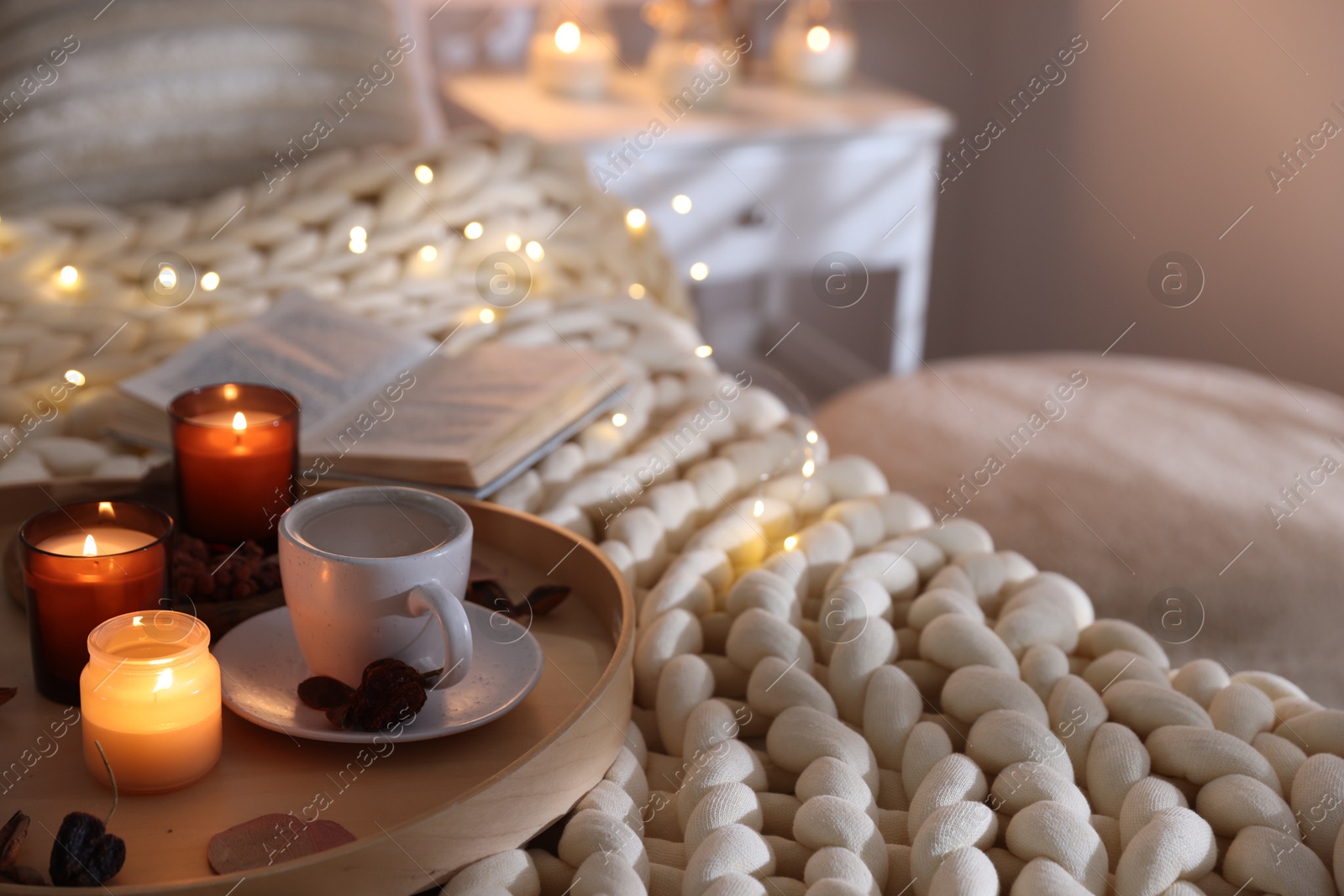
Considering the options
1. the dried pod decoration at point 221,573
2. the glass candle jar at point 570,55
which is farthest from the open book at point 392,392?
the glass candle jar at point 570,55

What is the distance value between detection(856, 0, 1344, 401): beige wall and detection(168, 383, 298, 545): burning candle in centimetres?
149

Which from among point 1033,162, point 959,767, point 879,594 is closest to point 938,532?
point 879,594

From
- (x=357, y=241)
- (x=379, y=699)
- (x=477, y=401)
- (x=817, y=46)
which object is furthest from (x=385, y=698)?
(x=817, y=46)

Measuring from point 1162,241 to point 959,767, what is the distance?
5.17 ft

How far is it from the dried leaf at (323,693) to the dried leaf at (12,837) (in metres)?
0.12

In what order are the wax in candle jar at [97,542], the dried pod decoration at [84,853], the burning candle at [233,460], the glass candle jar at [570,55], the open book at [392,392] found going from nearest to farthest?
the dried pod decoration at [84,853] < the wax in candle jar at [97,542] < the burning candle at [233,460] < the open book at [392,392] < the glass candle jar at [570,55]

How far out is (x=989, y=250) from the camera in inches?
92.0

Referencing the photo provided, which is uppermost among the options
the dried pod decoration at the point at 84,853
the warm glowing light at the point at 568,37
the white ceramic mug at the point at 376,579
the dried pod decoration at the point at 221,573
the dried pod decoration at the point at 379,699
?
the white ceramic mug at the point at 376,579

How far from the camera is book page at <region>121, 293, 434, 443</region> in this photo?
0.90 m

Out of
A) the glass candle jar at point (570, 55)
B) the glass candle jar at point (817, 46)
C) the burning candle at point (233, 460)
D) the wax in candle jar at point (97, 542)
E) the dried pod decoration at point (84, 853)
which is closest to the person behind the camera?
the dried pod decoration at point (84, 853)

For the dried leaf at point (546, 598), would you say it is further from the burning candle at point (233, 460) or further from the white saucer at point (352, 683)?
the burning candle at point (233, 460)

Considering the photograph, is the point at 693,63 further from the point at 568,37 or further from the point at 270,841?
the point at 270,841


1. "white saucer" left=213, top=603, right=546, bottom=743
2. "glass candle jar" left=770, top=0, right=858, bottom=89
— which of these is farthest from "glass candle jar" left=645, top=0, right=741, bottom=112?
"white saucer" left=213, top=603, right=546, bottom=743

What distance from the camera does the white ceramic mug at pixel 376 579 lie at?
539 millimetres
